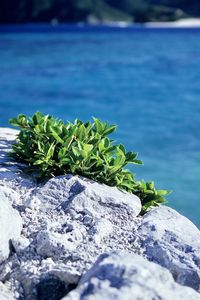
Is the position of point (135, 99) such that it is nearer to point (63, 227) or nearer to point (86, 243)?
point (63, 227)

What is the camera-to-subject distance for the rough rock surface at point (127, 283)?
9.14ft

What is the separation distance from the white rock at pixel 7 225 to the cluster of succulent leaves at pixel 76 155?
504 millimetres

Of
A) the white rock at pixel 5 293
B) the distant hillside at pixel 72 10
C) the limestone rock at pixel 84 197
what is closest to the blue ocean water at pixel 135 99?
the limestone rock at pixel 84 197

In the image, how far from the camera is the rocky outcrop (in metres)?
2.91

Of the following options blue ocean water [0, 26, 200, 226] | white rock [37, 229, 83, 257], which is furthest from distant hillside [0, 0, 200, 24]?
white rock [37, 229, 83, 257]

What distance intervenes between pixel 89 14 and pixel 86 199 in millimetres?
101708

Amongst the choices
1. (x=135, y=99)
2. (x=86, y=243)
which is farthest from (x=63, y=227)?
(x=135, y=99)

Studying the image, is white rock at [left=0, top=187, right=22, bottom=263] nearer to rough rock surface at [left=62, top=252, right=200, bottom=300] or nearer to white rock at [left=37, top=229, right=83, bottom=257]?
white rock at [left=37, top=229, right=83, bottom=257]

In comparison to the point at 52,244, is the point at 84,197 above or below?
above

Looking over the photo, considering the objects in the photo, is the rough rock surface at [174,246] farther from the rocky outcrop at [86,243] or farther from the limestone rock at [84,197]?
the limestone rock at [84,197]

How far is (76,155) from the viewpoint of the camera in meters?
4.25

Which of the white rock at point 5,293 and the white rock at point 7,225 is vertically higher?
the white rock at point 7,225

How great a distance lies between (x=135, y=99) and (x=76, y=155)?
12.5 metres

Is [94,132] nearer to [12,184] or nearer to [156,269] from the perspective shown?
[12,184]
